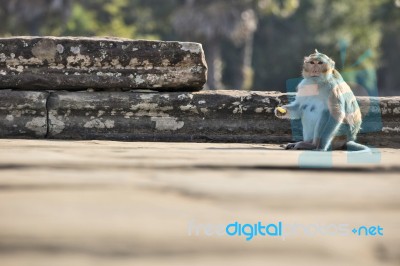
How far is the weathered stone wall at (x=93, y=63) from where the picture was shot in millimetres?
4641

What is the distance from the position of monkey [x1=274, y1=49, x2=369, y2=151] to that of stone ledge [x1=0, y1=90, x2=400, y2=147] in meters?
0.28

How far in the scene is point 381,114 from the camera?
488cm

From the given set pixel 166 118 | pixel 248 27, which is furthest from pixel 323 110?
pixel 248 27

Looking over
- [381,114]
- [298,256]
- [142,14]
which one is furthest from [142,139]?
[142,14]

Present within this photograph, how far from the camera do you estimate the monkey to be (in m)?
4.21

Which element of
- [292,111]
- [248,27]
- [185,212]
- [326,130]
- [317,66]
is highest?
[248,27]

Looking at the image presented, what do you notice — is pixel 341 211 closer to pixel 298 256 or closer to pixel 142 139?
pixel 298 256

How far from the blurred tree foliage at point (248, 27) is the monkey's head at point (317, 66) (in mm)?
15400

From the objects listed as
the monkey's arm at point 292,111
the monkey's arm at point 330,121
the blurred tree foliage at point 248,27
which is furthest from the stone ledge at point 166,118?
the blurred tree foliage at point 248,27

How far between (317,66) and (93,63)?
1402 millimetres

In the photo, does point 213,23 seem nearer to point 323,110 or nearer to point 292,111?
point 292,111

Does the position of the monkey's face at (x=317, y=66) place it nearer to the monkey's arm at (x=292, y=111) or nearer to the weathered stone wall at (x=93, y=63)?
the monkey's arm at (x=292, y=111)

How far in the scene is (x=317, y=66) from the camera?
4.48 metres

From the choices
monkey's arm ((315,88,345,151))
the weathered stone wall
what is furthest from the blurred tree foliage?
monkey's arm ((315,88,345,151))
